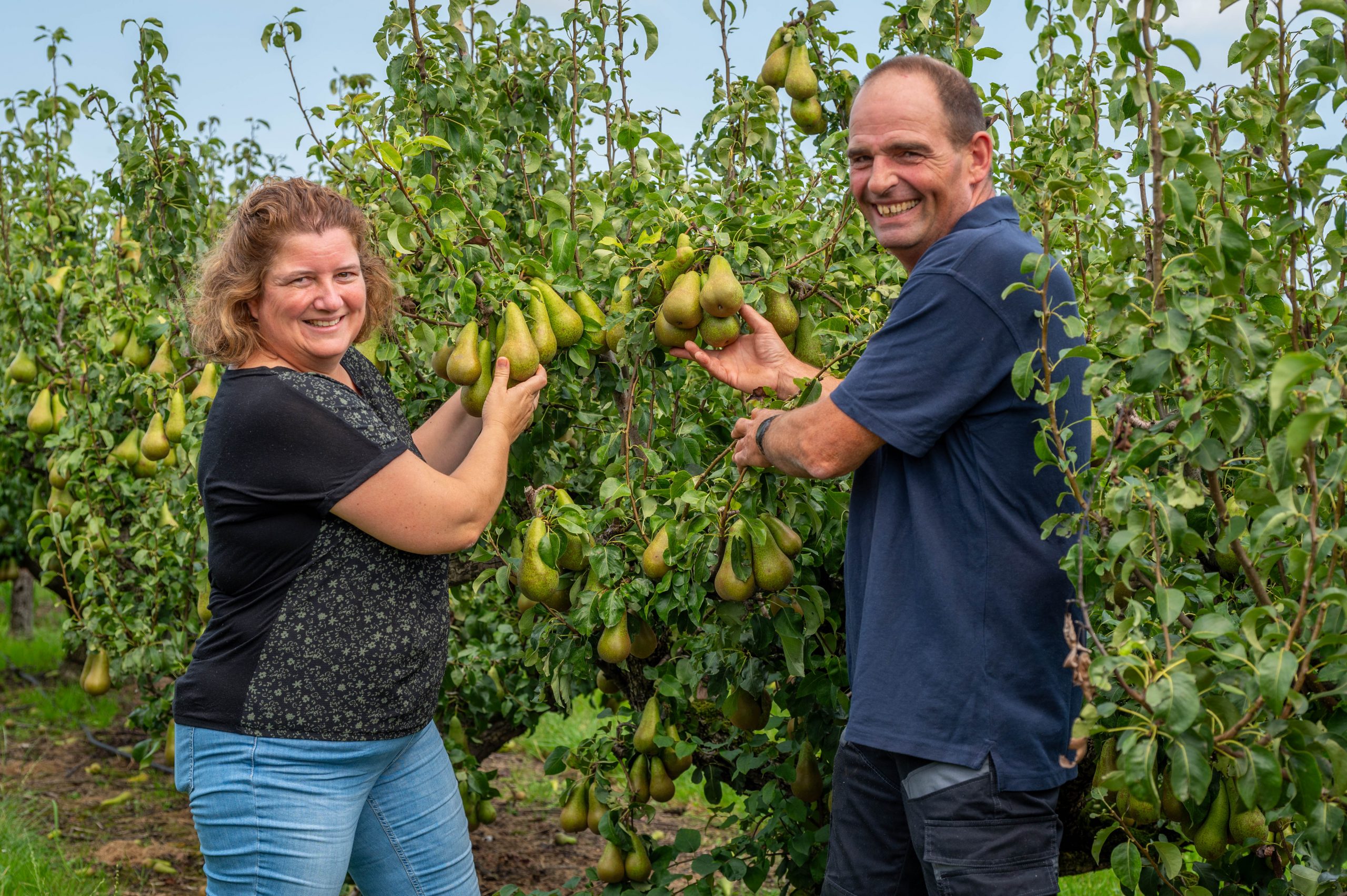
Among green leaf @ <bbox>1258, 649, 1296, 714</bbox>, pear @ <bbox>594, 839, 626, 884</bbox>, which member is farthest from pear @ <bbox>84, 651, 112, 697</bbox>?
green leaf @ <bbox>1258, 649, 1296, 714</bbox>

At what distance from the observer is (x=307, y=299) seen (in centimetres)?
210

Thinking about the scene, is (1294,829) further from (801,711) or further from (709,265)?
(709,265)

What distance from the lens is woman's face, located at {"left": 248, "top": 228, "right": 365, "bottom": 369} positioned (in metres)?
2.10

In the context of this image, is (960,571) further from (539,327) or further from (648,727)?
(648,727)

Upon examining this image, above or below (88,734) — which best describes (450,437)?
above

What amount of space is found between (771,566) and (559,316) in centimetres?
62

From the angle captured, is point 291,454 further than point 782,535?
No

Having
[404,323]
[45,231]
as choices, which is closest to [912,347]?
[404,323]

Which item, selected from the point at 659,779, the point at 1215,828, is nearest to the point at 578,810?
the point at 659,779

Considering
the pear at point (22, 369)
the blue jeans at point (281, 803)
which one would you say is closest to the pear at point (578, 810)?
the blue jeans at point (281, 803)

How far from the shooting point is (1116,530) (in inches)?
63.8

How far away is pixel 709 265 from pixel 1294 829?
4.46ft

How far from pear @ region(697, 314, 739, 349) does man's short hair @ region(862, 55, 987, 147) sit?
476 millimetres

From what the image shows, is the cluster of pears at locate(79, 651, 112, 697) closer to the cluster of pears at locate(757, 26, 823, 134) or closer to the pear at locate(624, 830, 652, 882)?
the pear at locate(624, 830, 652, 882)
